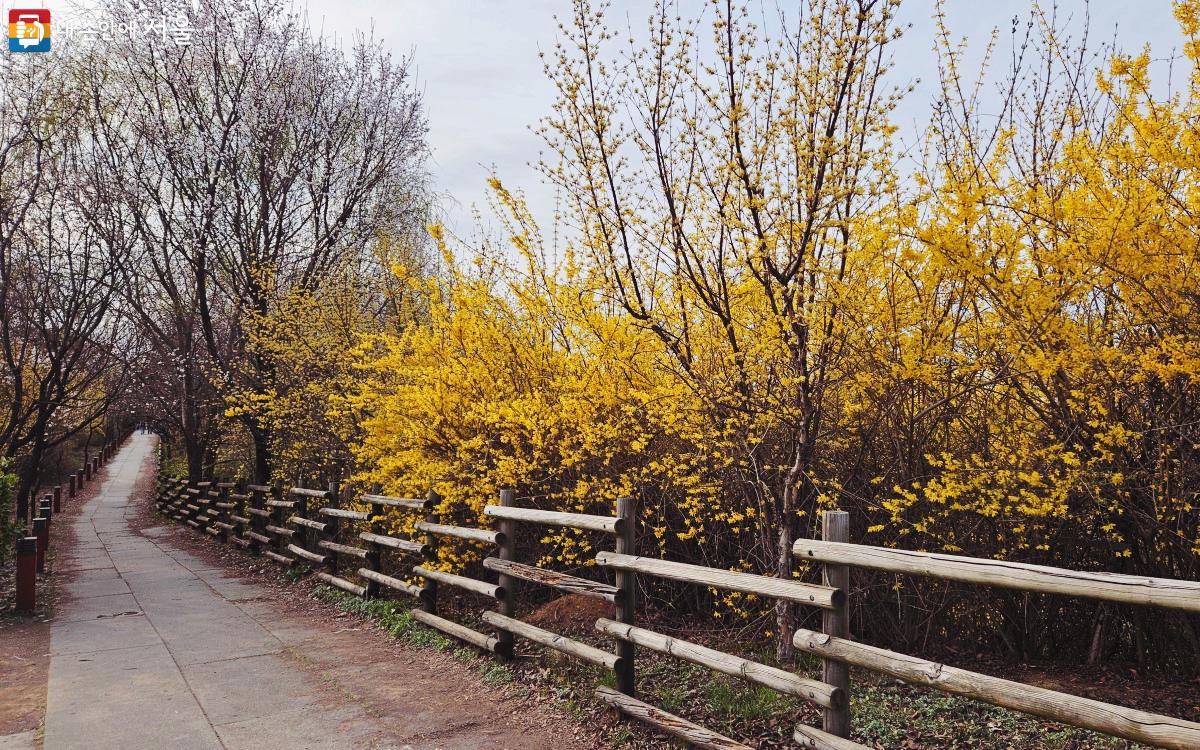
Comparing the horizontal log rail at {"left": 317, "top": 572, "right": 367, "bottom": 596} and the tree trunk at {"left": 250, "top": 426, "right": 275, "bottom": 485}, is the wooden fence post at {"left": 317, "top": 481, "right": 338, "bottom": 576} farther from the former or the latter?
Answer: the tree trunk at {"left": 250, "top": 426, "right": 275, "bottom": 485}

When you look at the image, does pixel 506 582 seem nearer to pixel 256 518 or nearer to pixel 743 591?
pixel 743 591

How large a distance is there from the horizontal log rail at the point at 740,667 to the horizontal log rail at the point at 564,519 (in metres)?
0.55

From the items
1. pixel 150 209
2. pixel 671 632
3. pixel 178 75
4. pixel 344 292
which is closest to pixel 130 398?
pixel 150 209

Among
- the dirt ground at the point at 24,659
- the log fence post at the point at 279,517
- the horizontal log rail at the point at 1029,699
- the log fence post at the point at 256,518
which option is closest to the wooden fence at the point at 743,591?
the horizontal log rail at the point at 1029,699

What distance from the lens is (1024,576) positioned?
2.89 metres

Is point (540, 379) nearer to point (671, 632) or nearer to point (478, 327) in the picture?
point (478, 327)

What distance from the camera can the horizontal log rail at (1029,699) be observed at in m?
2.40

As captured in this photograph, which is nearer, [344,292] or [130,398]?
[344,292]

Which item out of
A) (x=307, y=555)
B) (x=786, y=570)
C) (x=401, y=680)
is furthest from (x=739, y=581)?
(x=307, y=555)

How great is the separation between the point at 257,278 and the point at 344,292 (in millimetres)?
1921

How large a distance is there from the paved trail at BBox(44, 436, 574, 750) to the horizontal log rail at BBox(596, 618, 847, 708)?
665 millimetres

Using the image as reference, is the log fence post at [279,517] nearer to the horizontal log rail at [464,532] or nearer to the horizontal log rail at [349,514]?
Result: the horizontal log rail at [349,514]

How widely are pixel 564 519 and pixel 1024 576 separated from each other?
3093mm

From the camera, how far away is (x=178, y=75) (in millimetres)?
15125
